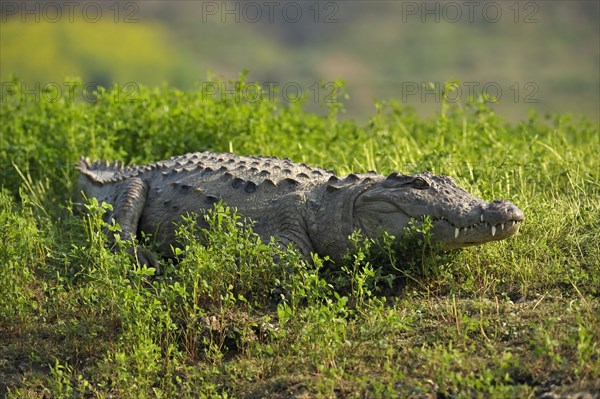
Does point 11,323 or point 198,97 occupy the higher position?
point 198,97

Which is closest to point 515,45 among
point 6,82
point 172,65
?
point 172,65

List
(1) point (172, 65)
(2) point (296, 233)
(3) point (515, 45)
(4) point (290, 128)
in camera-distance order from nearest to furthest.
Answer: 1. (2) point (296, 233)
2. (4) point (290, 128)
3. (1) point (172, 65)
4. (3) point (515, 45)

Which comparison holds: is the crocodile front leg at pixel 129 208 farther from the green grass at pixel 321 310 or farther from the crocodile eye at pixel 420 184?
the crocodile eye at pixel 420 184

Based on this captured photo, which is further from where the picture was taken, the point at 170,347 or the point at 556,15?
the point at 556,15

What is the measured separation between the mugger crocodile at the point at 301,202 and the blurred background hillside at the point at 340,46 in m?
58.5

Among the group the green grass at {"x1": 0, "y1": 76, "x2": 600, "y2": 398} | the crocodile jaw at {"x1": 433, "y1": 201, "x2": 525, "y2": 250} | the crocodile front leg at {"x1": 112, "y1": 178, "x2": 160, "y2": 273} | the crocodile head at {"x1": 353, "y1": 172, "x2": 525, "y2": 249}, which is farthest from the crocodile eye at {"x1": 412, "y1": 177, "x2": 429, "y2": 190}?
the crocodile front leg at {"x1": 112, "y1": 178, "x2": 160, "y2": 273}

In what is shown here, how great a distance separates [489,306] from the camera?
6707 mm

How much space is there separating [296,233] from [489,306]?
1838mm

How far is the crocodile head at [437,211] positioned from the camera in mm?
7094

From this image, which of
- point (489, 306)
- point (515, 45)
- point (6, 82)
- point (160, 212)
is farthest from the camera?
point (515, 45)

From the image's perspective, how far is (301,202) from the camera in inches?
315

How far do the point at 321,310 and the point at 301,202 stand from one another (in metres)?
1.99

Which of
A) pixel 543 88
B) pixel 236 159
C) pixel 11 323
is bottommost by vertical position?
pixel 543 88

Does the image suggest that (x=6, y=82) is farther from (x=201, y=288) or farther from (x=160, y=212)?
(x=201, y=288)
